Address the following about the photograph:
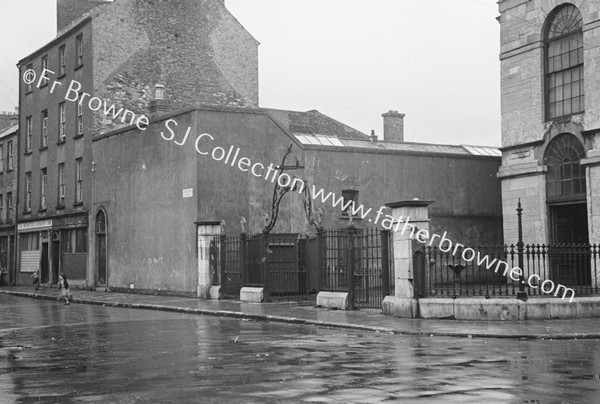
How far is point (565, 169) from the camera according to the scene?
26500 mm

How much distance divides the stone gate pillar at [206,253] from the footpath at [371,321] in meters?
0.64

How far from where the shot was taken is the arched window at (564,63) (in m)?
26.2

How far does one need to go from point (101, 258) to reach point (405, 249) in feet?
64.3

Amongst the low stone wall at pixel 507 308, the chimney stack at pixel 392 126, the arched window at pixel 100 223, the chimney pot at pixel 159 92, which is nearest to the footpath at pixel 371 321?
the low stone wall at pixel 507 308

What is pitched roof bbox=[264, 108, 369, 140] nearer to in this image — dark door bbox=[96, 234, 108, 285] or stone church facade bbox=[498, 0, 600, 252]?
dark door bbox=[96, 234, 108, 285]

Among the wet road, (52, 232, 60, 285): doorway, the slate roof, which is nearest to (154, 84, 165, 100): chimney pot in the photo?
the slate roof

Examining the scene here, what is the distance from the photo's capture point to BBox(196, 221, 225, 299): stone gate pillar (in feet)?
84.4

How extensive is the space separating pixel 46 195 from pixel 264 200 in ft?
55.2

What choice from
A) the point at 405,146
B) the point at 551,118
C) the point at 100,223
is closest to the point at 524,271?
the point at 551,118

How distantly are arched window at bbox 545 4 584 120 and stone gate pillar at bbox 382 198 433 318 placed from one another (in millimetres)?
10958

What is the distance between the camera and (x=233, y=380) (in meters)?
9.02

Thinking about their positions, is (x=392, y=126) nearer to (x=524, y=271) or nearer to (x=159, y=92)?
(x=159, y=92)

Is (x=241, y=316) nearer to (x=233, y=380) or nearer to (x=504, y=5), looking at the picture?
(x=233, y=380)

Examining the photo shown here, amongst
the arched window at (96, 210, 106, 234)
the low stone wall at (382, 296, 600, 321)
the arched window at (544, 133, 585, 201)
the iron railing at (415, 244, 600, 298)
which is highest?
the arched window at (544, 133, 585, 201)
